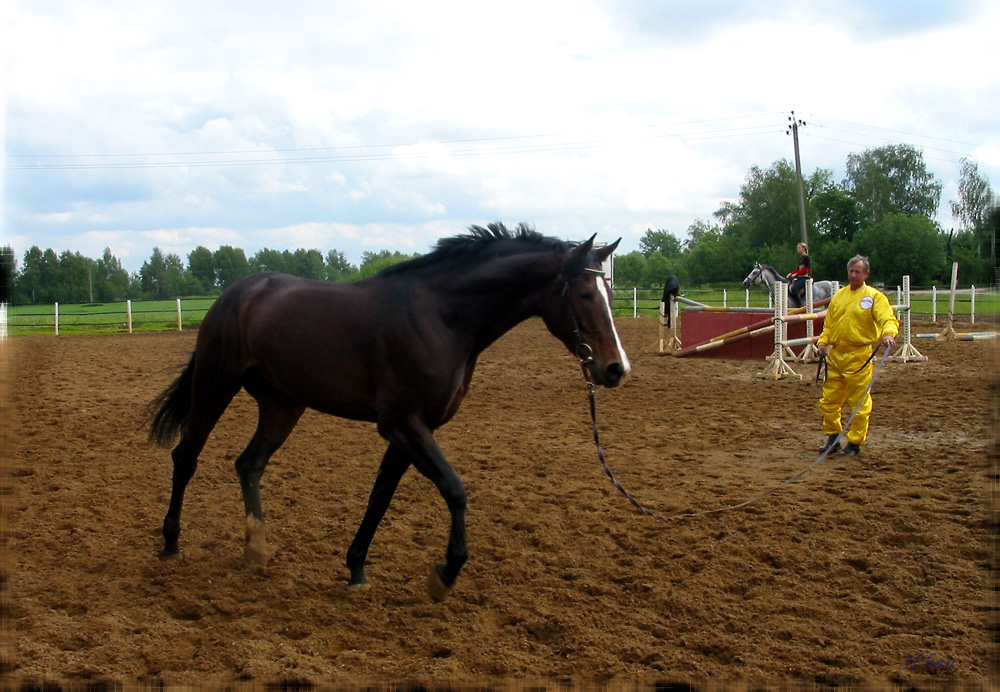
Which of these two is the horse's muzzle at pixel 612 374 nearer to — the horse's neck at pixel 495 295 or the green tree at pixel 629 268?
the horse's neck at pixel 495 295

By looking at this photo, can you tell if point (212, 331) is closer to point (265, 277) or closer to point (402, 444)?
point (265, 277)

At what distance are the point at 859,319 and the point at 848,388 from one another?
0.69 metres

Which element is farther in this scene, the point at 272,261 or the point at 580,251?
the point at 272,261

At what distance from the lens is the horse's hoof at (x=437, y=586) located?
3778 millimetres

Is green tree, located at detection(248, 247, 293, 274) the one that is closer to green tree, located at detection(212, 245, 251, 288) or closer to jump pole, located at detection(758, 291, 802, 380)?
green tree, located at detection(212, 245, 251, 288)

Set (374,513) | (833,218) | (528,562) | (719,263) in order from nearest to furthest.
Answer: (374,513) < (528,562) < (719,263) < (833,218)

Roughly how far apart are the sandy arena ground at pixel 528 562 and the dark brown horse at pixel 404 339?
439 mm

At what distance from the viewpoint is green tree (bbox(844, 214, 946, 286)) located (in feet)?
124

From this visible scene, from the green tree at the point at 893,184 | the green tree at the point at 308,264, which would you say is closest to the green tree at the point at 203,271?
the green tree at the point at 308,264

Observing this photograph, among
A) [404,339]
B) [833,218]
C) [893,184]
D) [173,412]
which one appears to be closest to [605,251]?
[404,339]

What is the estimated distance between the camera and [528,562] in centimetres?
448

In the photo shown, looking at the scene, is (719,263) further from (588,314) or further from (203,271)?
(588,314)

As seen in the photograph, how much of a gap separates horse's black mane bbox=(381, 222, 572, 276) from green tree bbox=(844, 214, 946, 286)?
3843cm

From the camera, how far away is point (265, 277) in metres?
4.75
